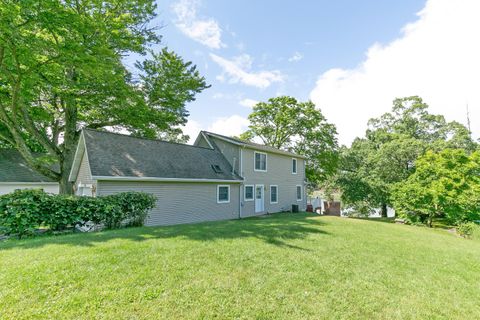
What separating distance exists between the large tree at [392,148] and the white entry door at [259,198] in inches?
435

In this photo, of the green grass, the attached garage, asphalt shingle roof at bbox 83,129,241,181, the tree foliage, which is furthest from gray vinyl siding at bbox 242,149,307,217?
the green grass

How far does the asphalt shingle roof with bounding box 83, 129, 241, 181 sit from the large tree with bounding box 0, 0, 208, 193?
3.03 meters

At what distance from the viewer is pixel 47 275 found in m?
3.56

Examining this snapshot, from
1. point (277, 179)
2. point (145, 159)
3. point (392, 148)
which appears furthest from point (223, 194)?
point (392, 148)

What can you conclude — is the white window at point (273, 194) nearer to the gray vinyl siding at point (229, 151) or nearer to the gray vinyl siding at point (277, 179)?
the gray vinyl siding at point (277, 179)

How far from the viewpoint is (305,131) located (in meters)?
25.0

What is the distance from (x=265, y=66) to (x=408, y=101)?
17228 millimetres

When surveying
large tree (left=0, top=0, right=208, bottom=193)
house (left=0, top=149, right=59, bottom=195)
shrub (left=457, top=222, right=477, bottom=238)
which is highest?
large tree (left=0, top=0, right=208, bottom=193)

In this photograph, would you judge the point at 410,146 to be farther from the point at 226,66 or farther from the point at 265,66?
the point at 226,66

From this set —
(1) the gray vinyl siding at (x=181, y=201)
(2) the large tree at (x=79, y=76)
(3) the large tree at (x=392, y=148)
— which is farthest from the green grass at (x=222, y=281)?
(3) the large tree at (x=392, y=148)

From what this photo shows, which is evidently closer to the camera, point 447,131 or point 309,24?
point 309,24

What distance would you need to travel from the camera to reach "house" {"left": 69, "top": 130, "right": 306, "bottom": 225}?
1043cm

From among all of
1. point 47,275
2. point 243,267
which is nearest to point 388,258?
point 243,267

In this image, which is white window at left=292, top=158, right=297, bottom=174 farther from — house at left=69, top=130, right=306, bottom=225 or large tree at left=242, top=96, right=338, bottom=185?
large tree at left=242, top=96, right=338, bottom=185
